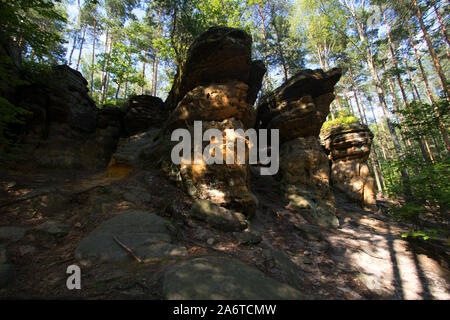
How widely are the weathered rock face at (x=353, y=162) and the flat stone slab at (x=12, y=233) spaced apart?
617 inches

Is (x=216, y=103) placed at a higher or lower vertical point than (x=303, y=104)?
lower

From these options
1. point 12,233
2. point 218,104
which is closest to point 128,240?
point 12,233

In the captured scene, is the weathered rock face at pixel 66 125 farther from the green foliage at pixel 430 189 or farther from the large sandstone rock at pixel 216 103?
the green foliage at pixel 430 189

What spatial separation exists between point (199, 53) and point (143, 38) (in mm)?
18957

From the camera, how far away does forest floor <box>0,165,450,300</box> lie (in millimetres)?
2619

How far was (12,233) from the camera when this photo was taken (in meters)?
3.47

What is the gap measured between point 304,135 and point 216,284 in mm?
10699

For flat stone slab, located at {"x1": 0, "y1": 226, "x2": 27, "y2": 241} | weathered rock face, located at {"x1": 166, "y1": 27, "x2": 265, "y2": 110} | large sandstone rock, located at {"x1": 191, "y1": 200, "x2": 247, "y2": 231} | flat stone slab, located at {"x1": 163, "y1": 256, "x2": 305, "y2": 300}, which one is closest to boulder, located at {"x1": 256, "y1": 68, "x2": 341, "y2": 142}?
weathered rock face, located at {"x1": 166, "y1": 27, "x2": 265, "y2": 110}

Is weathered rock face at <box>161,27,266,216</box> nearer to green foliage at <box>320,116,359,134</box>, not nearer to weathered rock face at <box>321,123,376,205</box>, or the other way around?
weathered rock face at <box>321,123,376,205</box>

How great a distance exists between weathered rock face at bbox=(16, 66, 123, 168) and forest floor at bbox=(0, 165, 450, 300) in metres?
1.78

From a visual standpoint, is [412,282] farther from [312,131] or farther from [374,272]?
[312,131]

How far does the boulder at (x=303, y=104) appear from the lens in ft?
35.0

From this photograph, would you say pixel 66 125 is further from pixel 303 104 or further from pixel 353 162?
pixel 353 162

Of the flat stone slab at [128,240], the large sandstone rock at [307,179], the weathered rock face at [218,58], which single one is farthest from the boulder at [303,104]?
the flat stone slab at [128,240]
